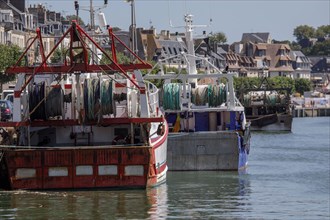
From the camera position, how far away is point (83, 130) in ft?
148

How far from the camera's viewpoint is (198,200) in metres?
44.5

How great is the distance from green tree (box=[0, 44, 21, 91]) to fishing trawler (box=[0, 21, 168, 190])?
55.8 meters

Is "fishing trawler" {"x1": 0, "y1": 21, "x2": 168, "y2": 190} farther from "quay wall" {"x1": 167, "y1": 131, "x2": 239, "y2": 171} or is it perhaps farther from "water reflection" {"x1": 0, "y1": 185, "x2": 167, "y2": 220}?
"quay wall" {"x1": 167, "y1": 131, "x2": 239, "y2": 171}

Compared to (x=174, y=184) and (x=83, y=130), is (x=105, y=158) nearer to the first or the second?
(x=83, y=130)

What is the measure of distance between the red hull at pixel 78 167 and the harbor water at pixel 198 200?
1.11 feet

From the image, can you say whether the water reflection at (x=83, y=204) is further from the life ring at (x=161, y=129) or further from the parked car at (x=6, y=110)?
the parked car at (x=6, y=110)

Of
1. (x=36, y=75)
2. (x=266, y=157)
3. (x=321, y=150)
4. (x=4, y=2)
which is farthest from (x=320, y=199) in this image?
(x=4, y=2)

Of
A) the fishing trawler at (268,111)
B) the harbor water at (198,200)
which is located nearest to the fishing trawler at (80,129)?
the harbor water at (198,200)

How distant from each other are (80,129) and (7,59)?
58746 mm

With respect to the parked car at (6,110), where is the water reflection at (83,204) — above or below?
Result: below

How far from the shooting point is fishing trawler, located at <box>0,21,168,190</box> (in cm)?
4244

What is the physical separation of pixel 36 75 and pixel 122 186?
6.00 m

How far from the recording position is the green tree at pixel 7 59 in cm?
10112

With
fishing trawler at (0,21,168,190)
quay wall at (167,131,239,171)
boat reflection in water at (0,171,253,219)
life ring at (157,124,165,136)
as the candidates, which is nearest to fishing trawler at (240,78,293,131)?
quay wall at (167,131,239,171)
